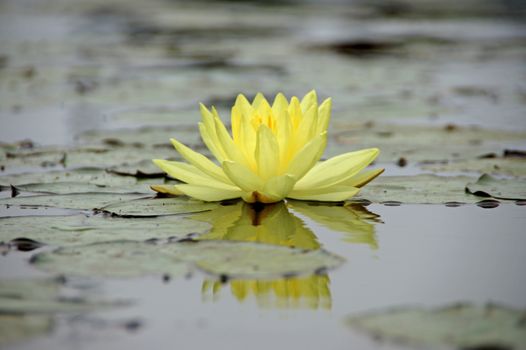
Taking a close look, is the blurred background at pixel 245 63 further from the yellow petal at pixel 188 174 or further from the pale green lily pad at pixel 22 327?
the pale green lily pad at pixel 22 327

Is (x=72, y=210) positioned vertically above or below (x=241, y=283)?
above

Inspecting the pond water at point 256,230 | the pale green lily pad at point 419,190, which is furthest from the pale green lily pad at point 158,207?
the pale green lily pad at point 419,190

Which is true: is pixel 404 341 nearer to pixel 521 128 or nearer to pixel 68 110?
pixel 521 128

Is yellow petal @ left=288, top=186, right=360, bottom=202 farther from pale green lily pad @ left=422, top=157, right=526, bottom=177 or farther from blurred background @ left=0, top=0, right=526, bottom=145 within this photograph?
blurred background @ left=0, top=0, right=526, bottom=145

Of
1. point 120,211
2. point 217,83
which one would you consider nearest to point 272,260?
point 120,211

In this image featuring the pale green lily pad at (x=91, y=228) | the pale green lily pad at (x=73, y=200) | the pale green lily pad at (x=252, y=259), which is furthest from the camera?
the pale green lily pad at (x=73, y=200)

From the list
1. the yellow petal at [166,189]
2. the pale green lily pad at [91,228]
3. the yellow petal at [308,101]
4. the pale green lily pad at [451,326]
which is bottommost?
the pale green lily pad at [451,326]
